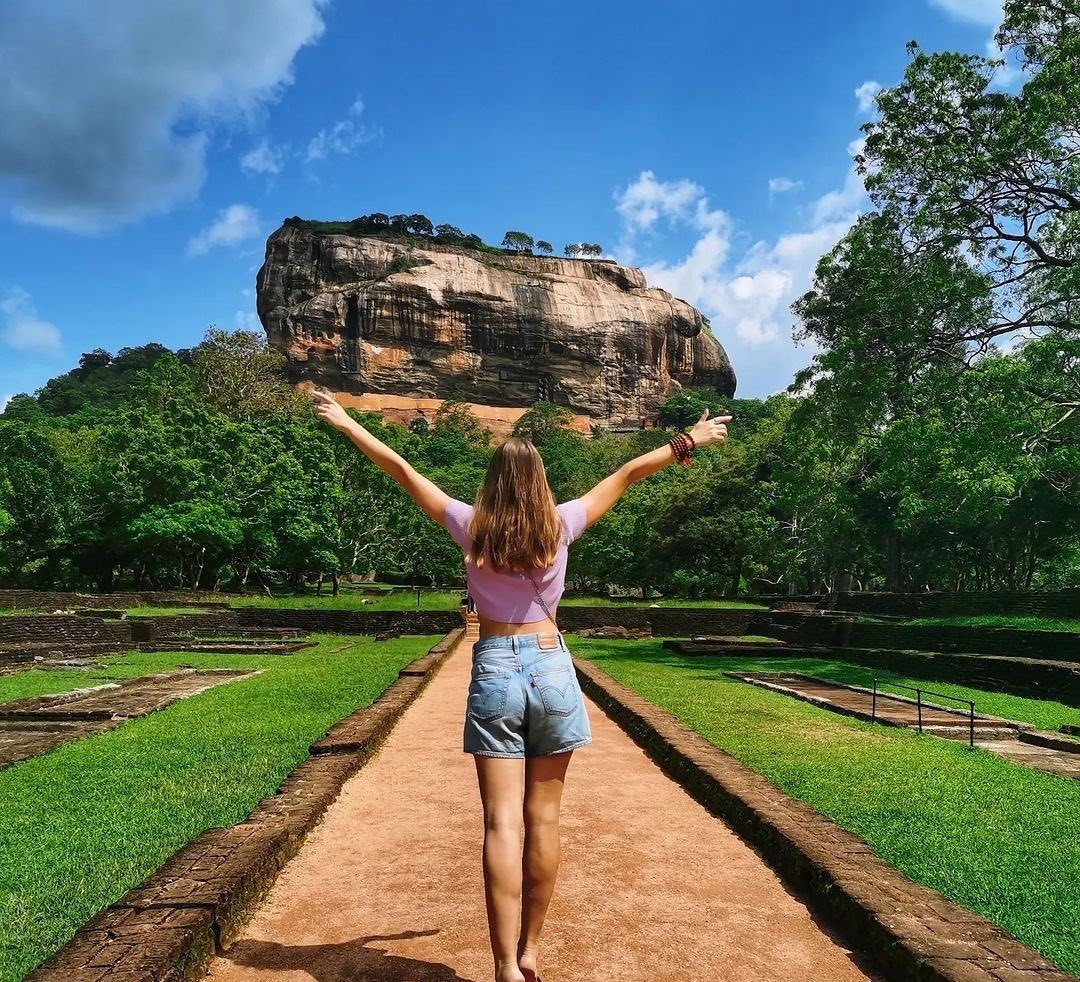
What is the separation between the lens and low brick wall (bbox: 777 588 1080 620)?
20.1 meters

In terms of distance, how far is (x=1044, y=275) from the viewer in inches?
597

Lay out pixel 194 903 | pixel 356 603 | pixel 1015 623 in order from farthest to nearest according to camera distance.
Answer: pixel 356 603, pixel 1015 623, pixel 194 903

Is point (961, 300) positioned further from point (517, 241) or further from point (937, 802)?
point (517, 241)

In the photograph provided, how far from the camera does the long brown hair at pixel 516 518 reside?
2.52 meters

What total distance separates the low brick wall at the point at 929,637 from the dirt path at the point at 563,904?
11770 millimetres

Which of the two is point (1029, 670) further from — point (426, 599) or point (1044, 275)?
point (426, 599)

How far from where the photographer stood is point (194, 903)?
304cm

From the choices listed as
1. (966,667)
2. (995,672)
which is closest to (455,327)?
(966,667)

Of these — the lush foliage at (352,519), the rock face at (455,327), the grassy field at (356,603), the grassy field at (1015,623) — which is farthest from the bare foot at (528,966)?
the rock face at (455,327)

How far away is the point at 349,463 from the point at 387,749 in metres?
29.9

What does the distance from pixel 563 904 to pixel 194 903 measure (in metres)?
1.37

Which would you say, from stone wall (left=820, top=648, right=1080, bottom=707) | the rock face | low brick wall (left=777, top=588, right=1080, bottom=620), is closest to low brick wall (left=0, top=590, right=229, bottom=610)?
stone wall (left=820, top=648, right=1080, bottom=707)

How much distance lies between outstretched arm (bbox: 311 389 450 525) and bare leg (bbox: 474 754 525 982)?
74 centimetres

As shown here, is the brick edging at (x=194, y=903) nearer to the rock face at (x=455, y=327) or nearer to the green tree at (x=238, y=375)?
the green tree at (x=238, y=375)
